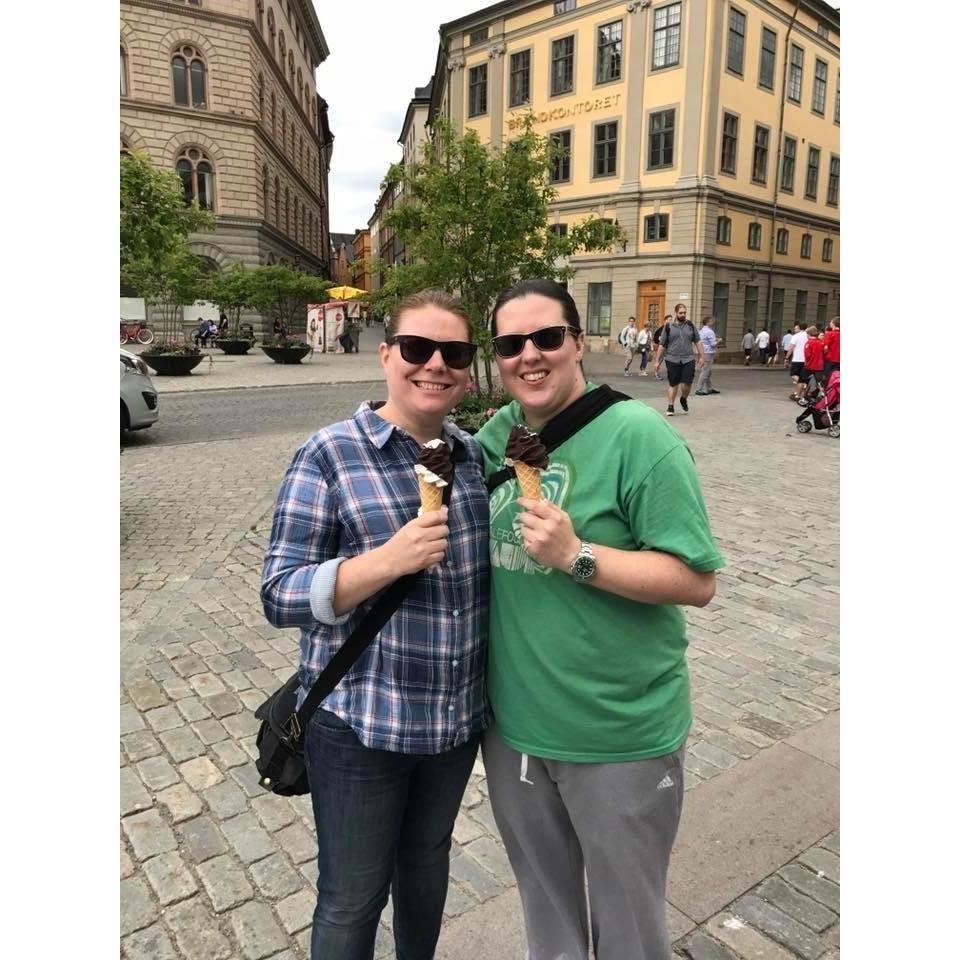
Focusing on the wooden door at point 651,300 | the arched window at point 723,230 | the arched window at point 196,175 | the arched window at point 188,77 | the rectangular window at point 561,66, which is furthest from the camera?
the arched window at point 196,175

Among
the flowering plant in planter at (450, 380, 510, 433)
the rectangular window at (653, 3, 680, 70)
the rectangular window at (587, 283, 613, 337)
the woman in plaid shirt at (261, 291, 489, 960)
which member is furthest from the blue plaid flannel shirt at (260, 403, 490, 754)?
the rectangular window at (653, 3, 680, 70)

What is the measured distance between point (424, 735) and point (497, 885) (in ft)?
4.43

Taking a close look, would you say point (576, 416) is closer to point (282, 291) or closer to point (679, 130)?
point (282, 291)

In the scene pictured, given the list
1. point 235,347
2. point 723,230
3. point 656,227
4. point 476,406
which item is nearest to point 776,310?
point 723,230

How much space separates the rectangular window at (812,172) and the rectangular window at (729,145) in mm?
7451

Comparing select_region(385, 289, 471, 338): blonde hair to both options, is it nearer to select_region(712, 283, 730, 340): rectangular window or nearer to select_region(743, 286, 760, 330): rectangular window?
select_region(712, 283, 730, 340): rectangular window

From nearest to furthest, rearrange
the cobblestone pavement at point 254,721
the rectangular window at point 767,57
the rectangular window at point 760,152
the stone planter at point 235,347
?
the cobblestone pavement at point 254,721, the stone planter at point 235,347, the rectangular window at point 767,57, the rectangular window at point 760,152

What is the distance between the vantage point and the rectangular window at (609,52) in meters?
35.1

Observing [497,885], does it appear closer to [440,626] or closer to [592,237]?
[440,626]

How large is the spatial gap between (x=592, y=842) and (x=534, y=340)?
4.18 ft

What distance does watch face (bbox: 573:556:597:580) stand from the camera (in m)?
1.66

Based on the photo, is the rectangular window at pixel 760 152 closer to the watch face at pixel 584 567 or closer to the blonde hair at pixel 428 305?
the blonde hair at pixel 428 305

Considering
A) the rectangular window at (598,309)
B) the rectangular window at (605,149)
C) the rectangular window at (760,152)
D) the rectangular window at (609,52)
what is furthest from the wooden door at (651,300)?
the rectangular window at (609,52)

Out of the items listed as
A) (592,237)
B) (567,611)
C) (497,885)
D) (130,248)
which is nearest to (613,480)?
(567,611)
